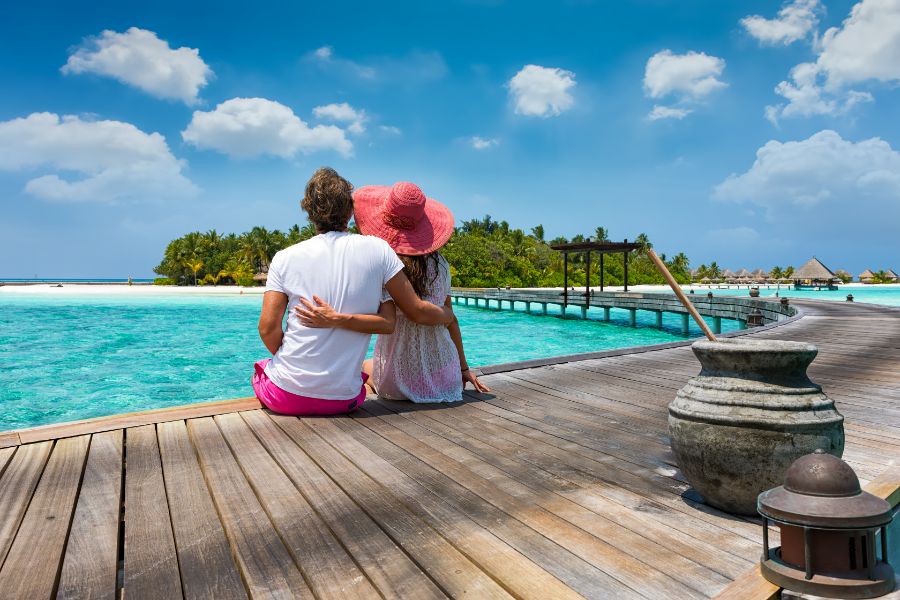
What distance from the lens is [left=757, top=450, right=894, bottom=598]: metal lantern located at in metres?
1.45

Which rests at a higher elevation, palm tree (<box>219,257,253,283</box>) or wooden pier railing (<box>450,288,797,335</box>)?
palm tree (<box>219,257,253,283</box>)

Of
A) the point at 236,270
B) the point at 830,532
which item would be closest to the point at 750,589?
the point at 830,532

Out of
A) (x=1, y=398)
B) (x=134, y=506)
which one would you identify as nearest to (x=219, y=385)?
(x=1, y=398)

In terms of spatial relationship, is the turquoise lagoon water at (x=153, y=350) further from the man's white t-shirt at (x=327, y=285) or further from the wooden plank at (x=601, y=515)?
the wooden plank at (x=601, y=515)

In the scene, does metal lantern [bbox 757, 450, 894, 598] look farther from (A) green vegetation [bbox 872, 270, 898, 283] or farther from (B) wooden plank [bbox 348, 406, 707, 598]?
(A) green vegetation [bbox 872, 270, 898, 283]

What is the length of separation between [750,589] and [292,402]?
2604 millimetres

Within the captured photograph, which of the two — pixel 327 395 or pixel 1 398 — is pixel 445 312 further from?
pixel 1 398

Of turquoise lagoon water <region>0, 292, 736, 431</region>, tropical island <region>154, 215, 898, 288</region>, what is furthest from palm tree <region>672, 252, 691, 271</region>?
turquoise lagoon water <region>0, 292, 736, 431</region>

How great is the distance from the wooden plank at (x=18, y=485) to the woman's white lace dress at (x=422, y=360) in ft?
6.30

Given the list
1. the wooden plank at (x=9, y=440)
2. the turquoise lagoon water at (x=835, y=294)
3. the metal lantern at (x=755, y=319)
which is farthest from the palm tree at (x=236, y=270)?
the wooden plank at (x=9, y=440)

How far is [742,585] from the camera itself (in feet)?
5.06

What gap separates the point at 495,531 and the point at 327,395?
67.0 inches

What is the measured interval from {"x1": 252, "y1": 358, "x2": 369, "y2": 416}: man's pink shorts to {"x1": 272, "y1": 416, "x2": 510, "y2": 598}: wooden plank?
0.51m

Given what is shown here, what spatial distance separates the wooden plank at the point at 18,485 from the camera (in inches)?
77.0
